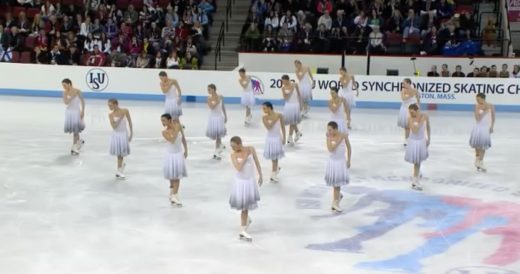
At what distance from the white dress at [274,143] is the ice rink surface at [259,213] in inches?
21.1

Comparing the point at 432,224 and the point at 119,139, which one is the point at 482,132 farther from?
A: the point at 119,139

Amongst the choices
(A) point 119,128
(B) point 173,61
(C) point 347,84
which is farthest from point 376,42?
(A) point 119,128

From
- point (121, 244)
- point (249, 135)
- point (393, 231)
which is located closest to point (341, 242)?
point (393, 231)

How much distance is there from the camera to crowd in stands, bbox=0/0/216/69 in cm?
2409

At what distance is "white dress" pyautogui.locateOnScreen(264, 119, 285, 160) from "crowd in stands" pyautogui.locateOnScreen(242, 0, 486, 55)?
11.8 metres

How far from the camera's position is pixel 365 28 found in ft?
81.7

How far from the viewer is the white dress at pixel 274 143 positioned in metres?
13.0

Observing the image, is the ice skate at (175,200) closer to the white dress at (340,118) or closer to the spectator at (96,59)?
the white dress at (340,118)

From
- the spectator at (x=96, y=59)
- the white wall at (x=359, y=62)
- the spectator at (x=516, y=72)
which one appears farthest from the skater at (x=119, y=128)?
the spectator at (x=516, y=72)

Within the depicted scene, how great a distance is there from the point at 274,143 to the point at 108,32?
13967 millimetres

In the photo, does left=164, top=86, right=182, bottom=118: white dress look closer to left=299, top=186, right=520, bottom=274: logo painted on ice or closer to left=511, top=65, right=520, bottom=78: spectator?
left=299, top=186, right=520, bottom=274: logo painted on ice

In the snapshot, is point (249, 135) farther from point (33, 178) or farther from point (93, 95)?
point (93, 95)

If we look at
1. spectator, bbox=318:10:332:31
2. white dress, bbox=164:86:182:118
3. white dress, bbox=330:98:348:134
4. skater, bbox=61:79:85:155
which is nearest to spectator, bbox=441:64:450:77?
spectator, bbox=318:10:332:31

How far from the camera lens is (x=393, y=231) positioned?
10.8 metres
